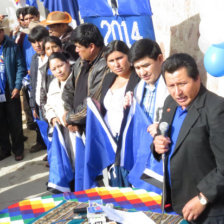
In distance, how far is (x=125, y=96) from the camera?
9.56ft

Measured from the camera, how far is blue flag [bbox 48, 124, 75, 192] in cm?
370

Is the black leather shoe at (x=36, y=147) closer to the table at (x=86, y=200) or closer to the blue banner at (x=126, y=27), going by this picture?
the blue banner at (x=126, y=27)

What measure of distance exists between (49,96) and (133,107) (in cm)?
150

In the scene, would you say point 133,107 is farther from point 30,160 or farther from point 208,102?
point 30,160

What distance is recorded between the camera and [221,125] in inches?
72.6

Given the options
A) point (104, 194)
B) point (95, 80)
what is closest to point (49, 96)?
point (95, 80)

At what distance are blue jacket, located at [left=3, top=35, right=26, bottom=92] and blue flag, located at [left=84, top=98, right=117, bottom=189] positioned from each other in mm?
2418

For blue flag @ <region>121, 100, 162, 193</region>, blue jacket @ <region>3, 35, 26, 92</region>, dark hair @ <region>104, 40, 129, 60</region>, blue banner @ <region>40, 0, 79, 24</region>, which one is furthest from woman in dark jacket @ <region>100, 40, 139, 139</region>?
blue banner @ <region>40, 0, 79, 24</region>

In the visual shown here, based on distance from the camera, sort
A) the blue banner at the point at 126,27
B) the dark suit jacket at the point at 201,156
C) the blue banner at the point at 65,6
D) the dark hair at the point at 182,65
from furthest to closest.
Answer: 1. the blue banner at the point at 65,6
2. the blue banner at the point at 126,27
3. the dark hair at the point at 182,65
4. the dark suit jacket at the point at 201,156

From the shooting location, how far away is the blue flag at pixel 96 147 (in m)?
3.13

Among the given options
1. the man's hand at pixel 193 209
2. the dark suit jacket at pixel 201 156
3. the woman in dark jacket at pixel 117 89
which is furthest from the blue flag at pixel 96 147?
the man's hand at pixel 193 209

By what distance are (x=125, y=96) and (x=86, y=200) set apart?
977 millimetres

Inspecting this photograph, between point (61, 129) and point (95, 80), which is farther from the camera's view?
point (61, 129)

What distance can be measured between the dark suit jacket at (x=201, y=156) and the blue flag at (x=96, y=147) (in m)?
1.14
